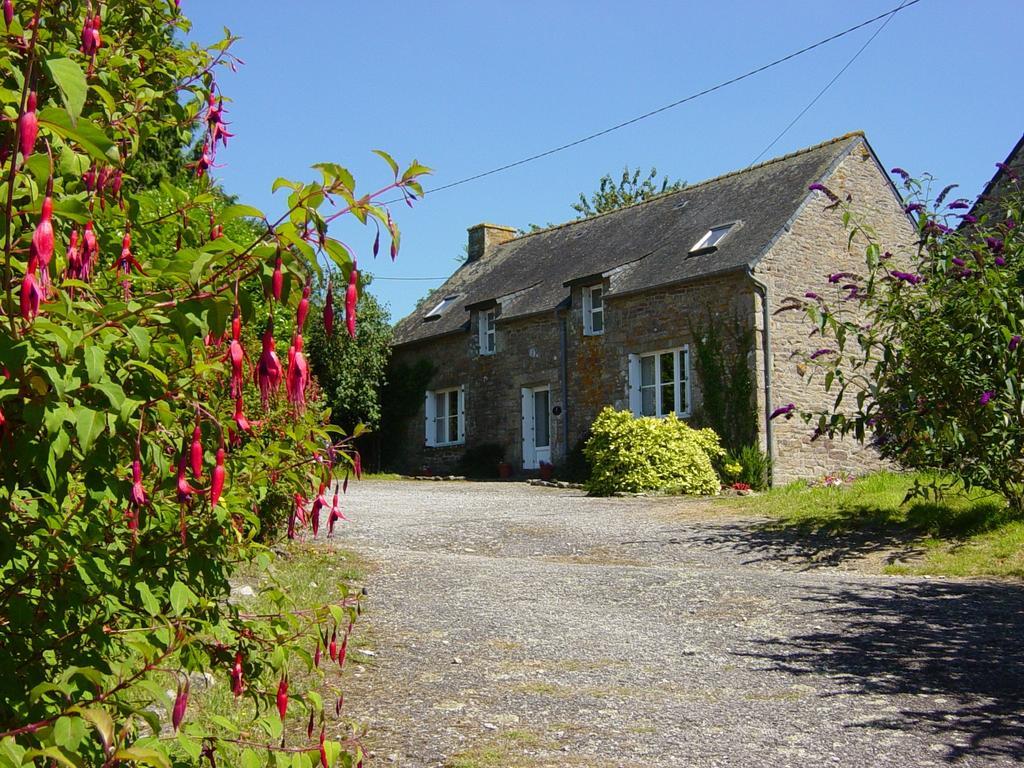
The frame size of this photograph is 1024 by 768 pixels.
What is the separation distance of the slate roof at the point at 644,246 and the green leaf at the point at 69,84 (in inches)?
748

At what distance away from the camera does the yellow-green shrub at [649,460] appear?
18.0 meters

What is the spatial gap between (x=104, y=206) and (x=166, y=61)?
104 cm

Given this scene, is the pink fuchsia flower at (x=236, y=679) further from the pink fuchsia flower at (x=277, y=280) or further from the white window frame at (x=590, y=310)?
the white window frame at (x=590, y=310)

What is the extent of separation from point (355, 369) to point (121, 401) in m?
25.4

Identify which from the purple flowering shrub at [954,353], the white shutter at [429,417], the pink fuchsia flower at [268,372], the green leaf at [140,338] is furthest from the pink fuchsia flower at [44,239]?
the white shutter at [429,417]

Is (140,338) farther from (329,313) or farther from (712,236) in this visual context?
(712,236)

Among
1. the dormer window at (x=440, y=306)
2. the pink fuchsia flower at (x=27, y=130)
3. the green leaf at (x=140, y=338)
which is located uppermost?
the dormer window at (x=440, y=306)

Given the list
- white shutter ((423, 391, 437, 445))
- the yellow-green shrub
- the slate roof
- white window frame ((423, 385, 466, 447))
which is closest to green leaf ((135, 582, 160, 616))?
the yellow-green shrub

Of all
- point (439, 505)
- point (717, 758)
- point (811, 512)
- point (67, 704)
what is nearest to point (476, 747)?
point (717, 758)

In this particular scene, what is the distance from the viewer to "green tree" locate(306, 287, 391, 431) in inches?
1049

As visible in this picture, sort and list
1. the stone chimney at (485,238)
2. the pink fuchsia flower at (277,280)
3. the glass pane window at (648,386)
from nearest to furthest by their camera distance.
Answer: the pink fuchsia flower at (277,280), the glass pane window at (648,386), the stone chimney at (485,238)

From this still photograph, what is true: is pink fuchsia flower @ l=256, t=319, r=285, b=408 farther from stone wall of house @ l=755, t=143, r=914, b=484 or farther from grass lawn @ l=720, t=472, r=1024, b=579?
stone wall of house @ l=755, t=143, r=914, b=484

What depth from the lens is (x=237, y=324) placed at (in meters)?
2.04

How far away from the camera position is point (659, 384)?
72.2 ft
